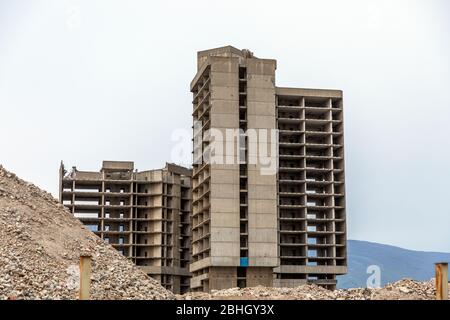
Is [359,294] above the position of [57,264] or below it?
below

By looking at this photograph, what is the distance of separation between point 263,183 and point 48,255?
5747 centimetres

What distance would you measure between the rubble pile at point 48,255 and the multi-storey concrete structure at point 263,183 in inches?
1876

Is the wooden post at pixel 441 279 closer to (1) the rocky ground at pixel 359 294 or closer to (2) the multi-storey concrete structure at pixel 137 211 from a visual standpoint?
(1) the rocky ground at pixel 359 294

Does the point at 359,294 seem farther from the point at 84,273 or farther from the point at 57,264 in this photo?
the point at 84,273

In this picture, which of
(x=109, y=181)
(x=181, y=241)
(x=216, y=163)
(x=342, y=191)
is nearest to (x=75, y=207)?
A: (x=109, y=181)

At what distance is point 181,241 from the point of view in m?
112

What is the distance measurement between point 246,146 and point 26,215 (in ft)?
180

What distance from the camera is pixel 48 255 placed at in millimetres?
31703

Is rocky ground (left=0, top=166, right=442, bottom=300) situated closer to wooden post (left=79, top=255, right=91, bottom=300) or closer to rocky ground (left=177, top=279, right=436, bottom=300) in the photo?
rocky ground (left=177, top=279, right=436, bottom=300)

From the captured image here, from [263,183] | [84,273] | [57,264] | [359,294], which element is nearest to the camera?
[84,273]

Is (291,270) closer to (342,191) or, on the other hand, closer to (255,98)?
(342,191)

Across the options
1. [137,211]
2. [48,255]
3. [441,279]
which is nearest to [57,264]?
[48,255]
